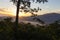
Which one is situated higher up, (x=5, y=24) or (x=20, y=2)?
(x=20, y=2)

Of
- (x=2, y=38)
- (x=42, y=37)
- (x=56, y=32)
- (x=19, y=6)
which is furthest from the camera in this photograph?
(x=56, y=32)

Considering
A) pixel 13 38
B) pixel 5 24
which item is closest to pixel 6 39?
pixel 13 38

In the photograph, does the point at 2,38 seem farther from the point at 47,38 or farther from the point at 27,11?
the point at 47,38

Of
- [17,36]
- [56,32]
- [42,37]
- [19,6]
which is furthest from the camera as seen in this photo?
[56,32]

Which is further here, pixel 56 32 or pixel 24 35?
pixel 56 32

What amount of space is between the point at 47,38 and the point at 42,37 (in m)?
0.95

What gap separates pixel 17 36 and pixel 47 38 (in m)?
6.05

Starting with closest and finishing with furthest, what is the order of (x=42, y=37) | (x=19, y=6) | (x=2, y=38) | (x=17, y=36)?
(x=19, y=6) → (x=2, y=38) → (x=17, y=36) → (x=42, y=37)

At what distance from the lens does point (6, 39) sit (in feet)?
124

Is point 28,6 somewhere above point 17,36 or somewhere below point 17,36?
above

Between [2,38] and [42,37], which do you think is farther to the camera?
[42,37]

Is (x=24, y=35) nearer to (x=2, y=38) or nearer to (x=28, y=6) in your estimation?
(x=2, y=38)

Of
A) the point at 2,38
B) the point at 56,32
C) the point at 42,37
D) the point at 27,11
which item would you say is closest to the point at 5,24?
the point at 56,32

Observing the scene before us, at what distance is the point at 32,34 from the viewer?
44.3m
